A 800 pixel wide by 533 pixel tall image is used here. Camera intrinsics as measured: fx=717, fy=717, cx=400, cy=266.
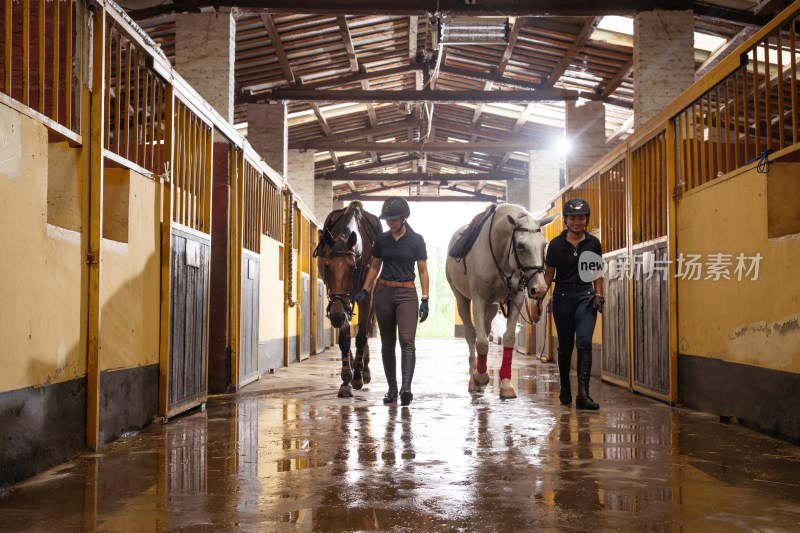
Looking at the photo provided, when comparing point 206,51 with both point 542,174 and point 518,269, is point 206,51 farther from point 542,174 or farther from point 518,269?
point 542,174

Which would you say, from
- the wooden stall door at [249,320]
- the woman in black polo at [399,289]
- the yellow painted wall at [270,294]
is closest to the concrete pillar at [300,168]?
the yellow painted wall at [270,294]

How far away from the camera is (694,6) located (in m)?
10.2

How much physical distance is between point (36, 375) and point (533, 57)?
12.3m

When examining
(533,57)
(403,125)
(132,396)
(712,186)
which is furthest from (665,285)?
(403,125)

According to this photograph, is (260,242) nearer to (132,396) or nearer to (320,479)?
(132,396)

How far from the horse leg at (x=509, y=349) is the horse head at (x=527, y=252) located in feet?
1.26

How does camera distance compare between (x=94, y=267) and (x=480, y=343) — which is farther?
(x=480, y=343)

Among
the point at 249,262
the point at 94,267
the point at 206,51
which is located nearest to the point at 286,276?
the point at 249,262

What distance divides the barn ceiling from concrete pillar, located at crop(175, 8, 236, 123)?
0.59 feet

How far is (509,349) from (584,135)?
30.2ft

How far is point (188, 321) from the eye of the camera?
5.97m

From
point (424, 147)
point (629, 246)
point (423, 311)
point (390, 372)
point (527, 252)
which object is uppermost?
point (424, 147)

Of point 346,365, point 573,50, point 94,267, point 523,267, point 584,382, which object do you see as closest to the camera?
point 94,267

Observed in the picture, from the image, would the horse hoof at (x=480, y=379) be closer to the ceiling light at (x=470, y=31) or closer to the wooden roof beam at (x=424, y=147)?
the ceiling light at (x=470, y=31)
